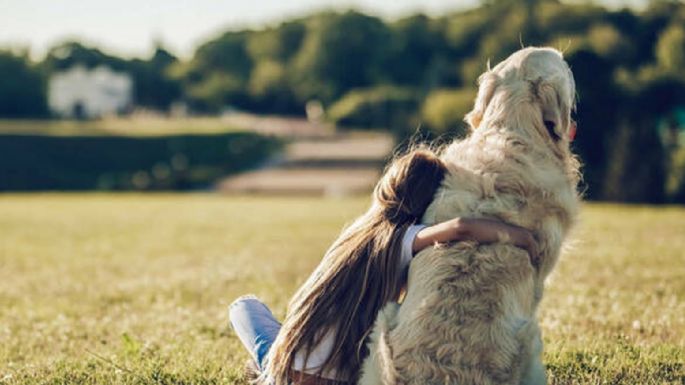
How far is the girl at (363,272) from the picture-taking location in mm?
3607

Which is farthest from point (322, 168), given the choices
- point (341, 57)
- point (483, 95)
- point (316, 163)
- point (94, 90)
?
point (94, 90)

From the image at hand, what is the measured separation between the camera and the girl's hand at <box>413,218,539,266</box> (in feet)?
11.4

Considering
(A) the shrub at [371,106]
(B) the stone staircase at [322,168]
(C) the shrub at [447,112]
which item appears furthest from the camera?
(A) the shrub at [371,106]

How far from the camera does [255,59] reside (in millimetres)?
91000

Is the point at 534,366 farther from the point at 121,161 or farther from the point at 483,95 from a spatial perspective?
the point at 121,161

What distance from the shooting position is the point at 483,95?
3.83 meters

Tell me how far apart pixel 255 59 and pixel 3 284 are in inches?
3239

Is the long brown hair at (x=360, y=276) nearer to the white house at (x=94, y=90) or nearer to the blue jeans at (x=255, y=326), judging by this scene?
the blue jeans at (x=255, y=326)

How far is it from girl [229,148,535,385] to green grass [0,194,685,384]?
74 cm

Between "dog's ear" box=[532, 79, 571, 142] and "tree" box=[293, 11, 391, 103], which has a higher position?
"tree" box=[293, 11, 391, 103]

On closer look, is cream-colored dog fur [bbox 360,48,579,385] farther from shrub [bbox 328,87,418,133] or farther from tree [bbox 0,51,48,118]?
tree [bbox 0,51,48,118]

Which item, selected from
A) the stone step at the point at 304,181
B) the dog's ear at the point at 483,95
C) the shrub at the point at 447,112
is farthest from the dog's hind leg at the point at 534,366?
the shrub at the point at 447,112

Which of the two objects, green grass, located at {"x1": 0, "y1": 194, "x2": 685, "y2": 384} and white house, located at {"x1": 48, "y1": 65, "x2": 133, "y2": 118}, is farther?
white house, located at {"x1": 48, "y1": 65, "x2": 133, "y2": 118}

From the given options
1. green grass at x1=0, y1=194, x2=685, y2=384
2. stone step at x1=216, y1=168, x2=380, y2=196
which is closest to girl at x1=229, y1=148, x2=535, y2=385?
green grass at x1=0, y1=194, x2=685, y2=384
